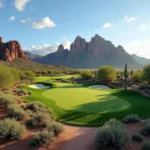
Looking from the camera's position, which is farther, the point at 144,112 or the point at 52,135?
the point at 144,112

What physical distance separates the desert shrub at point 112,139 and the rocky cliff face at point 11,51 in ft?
331

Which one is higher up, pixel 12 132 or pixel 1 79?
pixel 1 79

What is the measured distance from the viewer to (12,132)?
10047mm

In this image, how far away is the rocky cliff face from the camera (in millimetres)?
105838

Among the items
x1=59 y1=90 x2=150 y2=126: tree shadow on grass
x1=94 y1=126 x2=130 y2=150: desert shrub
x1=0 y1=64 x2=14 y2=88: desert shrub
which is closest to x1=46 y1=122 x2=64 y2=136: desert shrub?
x1=94 y1=126 x2=130 y2=150: desert shrub

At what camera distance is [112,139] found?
924 centimetres

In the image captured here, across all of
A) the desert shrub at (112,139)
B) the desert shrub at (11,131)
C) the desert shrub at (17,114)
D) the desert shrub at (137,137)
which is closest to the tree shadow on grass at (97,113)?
the desert shrub at (17,114)

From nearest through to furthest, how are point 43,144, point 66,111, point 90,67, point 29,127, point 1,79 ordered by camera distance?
point 43,144 < point 29,127 < point 66,111 < point 1,79 < point 90,67

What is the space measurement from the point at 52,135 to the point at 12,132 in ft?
6.87

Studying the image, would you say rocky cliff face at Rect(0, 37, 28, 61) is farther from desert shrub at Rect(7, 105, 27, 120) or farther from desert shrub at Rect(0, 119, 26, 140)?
desert shrub at Rect(0, 119, 26, 140)

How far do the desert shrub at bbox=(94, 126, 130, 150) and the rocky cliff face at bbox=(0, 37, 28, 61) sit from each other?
331 ft

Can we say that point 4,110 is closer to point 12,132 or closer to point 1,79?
point 12,132

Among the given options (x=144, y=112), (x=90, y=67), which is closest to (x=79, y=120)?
(x=144, y=112)

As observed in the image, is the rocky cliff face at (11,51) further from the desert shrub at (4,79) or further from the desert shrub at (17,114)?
the desert shrub at (17,114)
